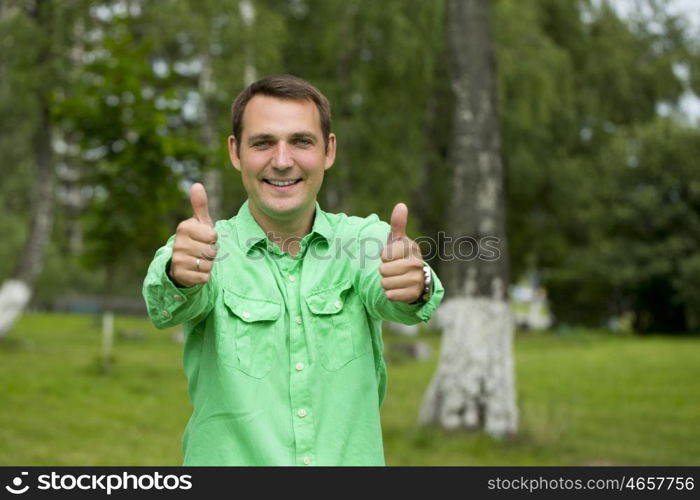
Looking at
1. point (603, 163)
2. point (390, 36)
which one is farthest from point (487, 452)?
point (603, 163)

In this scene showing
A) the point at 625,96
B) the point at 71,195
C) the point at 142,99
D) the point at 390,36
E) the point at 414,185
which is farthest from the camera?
the point at 71,195

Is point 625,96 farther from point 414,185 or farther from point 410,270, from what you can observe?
point 410,270

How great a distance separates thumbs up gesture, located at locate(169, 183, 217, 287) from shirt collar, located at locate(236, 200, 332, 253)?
328 millimetres

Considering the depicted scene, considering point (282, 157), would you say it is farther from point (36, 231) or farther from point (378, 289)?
point (36, 231)

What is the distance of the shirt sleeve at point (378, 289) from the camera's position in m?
2.62

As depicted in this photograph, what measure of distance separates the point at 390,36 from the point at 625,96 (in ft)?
37.6

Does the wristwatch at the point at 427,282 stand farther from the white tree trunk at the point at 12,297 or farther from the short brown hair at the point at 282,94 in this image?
the white tree trunk at the point at 12,297

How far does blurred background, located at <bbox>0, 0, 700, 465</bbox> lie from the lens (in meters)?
11.0

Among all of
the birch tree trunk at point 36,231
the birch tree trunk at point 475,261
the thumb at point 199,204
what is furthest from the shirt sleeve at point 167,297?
the birch tree trunk at point 36,231

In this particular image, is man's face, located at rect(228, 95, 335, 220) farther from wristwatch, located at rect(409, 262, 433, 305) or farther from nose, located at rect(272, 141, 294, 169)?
wristwatch, located at rect(409, 262, 433, 305)

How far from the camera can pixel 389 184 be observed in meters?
20.3

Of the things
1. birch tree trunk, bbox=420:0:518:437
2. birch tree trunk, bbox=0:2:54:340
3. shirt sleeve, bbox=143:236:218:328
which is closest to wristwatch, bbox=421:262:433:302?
shirt sleeve, bbox=143:236:218:328

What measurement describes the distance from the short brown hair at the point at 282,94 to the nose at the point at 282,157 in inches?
5.9

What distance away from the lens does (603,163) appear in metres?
28.0
